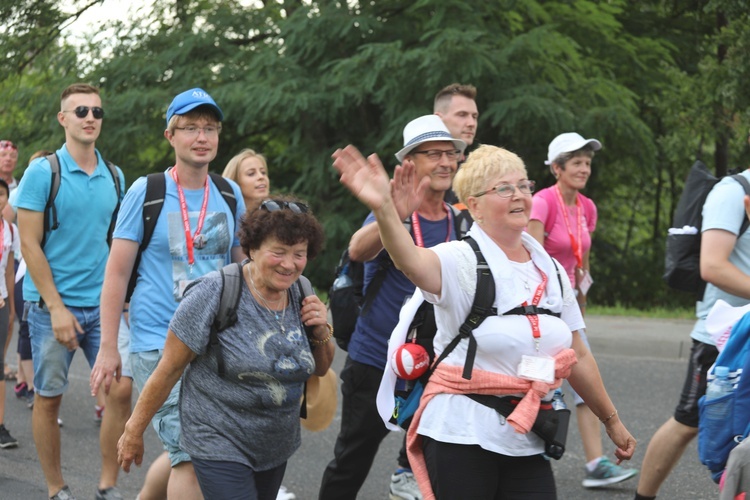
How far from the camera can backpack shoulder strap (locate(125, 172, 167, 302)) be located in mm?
4500

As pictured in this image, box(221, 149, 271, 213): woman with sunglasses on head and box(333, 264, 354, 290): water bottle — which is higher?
box(221, 149, 271, 213): woman with sunglasses on head

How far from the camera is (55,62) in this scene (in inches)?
640

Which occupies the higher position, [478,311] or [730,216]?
[730,216]

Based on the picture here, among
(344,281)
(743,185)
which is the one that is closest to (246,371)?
(344,281)

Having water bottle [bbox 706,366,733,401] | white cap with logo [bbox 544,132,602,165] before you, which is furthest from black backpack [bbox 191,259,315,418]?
white cap with logo [bbox 544,132,602,165]

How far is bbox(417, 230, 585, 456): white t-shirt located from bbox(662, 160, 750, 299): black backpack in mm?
1338

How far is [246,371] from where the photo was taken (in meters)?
3.70

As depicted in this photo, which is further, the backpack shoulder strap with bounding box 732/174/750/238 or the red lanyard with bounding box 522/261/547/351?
the backpack shoulder strap with bounding box 732/174/750/238

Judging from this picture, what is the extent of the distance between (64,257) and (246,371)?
7.58 feet

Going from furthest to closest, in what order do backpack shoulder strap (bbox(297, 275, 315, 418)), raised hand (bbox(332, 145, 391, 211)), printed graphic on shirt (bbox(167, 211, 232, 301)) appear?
printed graphic on shirt (bbox(167, 211, 232, 301)) < backpack shoulder strap (bbox(297, 275, 315, 418)) < raised hand (bbox(332, 145, 391, 211))

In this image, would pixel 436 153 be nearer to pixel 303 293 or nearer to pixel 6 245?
pixel 303 293

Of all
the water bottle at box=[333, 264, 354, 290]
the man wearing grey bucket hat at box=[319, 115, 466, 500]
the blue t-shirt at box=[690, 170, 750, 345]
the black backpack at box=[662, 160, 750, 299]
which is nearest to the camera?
the blue t-shirt at box=[690, 170, 750, 345]

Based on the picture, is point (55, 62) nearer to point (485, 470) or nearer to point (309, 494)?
point (309, 494)

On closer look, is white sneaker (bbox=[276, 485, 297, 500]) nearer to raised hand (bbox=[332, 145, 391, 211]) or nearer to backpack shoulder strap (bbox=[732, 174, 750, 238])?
backpack shoulder strap (bbox=[732, 174, 750, 238])
